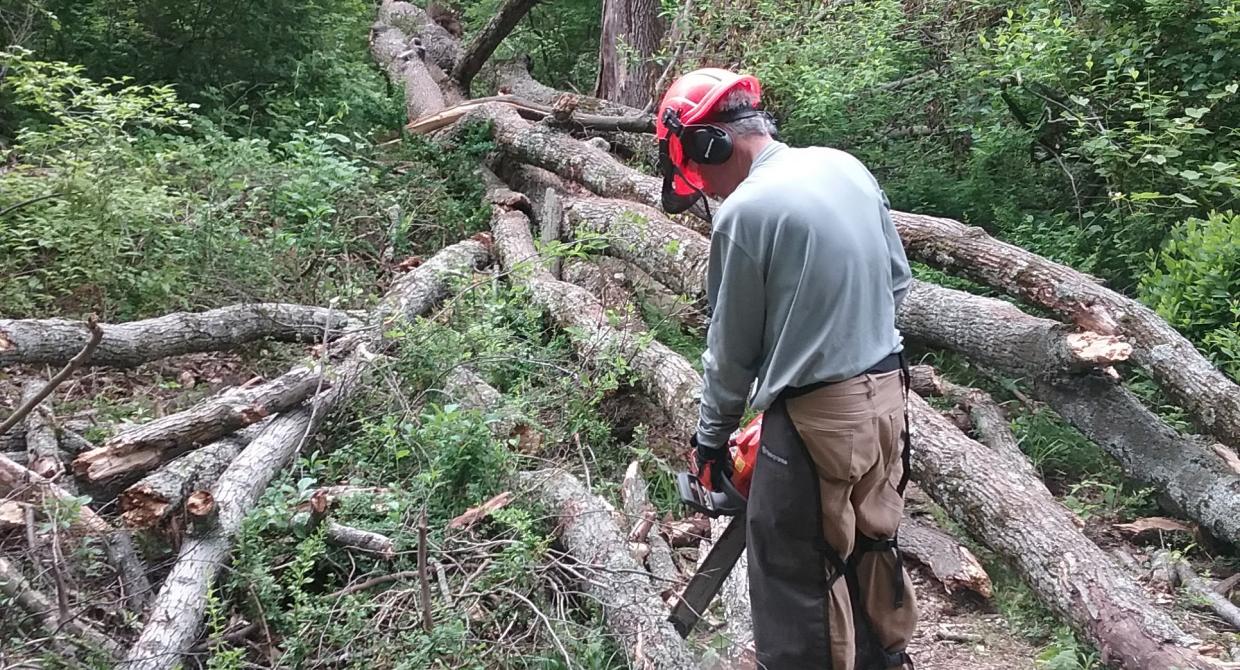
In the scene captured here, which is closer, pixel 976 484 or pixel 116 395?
pixel 976 484

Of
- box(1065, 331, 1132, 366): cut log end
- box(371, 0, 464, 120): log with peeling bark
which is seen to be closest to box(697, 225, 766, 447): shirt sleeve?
box(1065, 331, 1132, 366): cut log end

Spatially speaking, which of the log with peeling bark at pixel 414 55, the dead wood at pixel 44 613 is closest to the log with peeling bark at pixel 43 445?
the dead wood at pixel 44 613

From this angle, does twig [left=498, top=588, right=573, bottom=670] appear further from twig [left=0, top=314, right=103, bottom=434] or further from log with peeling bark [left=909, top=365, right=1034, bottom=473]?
log with peeling bark [left=909, top=365, right=1034, bottom=473]

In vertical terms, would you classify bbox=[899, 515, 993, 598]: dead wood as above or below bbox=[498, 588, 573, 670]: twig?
below

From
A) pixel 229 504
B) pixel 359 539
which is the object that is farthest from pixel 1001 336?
pixel 229 504

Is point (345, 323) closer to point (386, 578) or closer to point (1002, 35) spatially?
point (386, 578)

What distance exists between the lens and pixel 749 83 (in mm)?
2842

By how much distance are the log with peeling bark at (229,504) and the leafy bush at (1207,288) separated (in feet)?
14.4

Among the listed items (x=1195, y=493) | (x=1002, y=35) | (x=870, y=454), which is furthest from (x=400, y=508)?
(x=1002, y=35)

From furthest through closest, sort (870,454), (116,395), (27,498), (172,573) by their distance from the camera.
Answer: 1. (116,395)
2. (27,498)
3. (172,573)
4. (870,454)

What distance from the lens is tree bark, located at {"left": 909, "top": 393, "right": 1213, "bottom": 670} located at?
3.30 m

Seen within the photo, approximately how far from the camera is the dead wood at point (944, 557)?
407 cm

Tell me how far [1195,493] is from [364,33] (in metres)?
9.79

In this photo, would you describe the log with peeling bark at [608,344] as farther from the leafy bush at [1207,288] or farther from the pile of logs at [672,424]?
the leafy bush at [1207,288]
